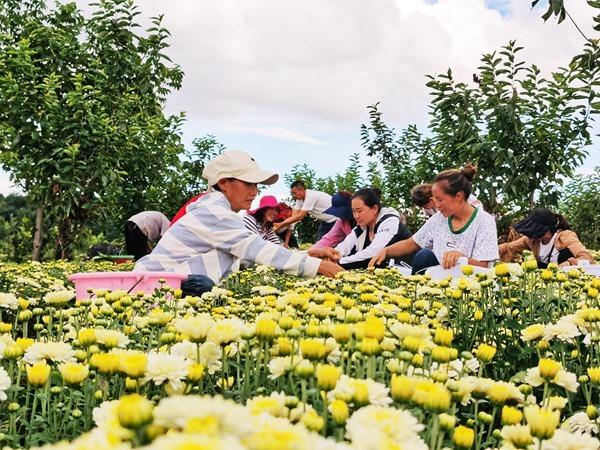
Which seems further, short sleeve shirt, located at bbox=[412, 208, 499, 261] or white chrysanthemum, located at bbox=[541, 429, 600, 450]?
short sleeve shirt, located at bbox=[412, 208, 499, 261]

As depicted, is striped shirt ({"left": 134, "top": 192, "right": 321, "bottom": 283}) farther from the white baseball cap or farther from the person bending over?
the person bending over

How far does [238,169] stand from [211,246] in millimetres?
500

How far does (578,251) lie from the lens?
628cm

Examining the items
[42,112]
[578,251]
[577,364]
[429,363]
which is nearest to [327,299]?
[429,363]

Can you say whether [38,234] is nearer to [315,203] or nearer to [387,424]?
[315,203]

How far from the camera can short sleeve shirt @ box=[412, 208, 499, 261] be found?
5.20 meters

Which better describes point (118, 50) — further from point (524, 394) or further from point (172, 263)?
point (524, 394)

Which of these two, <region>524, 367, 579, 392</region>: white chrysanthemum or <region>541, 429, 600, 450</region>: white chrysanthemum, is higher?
<region>524, 367, 579, 392</region>: white chrysanthemum

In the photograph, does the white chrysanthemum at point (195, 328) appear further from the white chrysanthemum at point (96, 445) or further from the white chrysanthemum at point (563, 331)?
the white chrysanthemum at point (563, 331)

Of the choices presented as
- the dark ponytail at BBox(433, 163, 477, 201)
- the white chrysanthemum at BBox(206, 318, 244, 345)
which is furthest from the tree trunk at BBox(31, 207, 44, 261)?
the white chrysanthemum at BBox(206, 318, 244, 345)

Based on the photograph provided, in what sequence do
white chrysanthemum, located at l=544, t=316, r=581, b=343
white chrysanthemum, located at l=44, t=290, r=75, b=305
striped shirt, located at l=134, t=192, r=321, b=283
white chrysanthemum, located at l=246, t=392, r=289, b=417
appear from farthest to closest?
striped shirt, located at l=134, t=192, r=321, b=283 < white chrysanthemum, located at l=44, t=290, r=75, b=305 < white chrysanthemum, located at l=544, t=316, r=581, b=343 < white chrysanthemum, located at l=246, t=392, r=289, b=417

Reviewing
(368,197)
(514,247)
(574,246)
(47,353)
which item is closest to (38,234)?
(368,197)

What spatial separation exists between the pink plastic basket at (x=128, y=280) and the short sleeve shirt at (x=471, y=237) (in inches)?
86.8

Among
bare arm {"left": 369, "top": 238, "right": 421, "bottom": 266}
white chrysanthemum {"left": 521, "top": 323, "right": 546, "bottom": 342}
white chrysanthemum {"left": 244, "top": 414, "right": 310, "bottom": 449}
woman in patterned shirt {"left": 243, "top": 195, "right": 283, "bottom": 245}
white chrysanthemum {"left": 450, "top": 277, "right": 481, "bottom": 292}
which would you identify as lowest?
white chrysanthemum {"left": 244, "top": 414, "right": 310, "bottom": 449}
